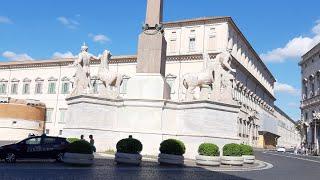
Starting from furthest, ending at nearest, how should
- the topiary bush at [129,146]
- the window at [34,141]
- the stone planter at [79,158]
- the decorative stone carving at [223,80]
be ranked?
the decorative stone carving at [223,80] → the window at [34,141] → the topiary bush at [129,146] → the stone planter at [79,158]

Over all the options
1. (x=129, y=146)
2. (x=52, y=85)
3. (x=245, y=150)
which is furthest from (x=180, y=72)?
(x=129, y=146)

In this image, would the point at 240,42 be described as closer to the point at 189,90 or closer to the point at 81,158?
the point at 189,90

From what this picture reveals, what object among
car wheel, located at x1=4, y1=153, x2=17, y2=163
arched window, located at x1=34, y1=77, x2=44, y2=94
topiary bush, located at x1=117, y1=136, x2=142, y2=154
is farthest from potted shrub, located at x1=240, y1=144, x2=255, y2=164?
arched window, located at x1=34, y1=77, x2=44, y2=94

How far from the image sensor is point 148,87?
2347 cm

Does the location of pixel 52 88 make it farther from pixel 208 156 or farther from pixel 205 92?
pixel 208 156

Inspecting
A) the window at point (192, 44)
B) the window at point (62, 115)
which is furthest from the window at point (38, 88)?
the window at point (192, 44)

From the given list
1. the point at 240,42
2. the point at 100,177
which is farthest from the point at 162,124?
the point at 240,42

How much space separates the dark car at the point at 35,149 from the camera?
18188mm

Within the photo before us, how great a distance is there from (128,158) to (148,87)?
6.38 metres

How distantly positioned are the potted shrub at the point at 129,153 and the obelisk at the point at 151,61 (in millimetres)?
5679

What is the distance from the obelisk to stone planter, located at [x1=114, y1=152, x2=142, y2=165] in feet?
19.5

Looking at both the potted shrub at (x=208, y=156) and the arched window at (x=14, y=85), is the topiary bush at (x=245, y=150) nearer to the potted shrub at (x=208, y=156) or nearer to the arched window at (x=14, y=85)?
the potted shrub at (x=208, y=156)

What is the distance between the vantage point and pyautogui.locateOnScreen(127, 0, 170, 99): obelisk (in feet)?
77.0

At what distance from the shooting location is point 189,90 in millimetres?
24344
